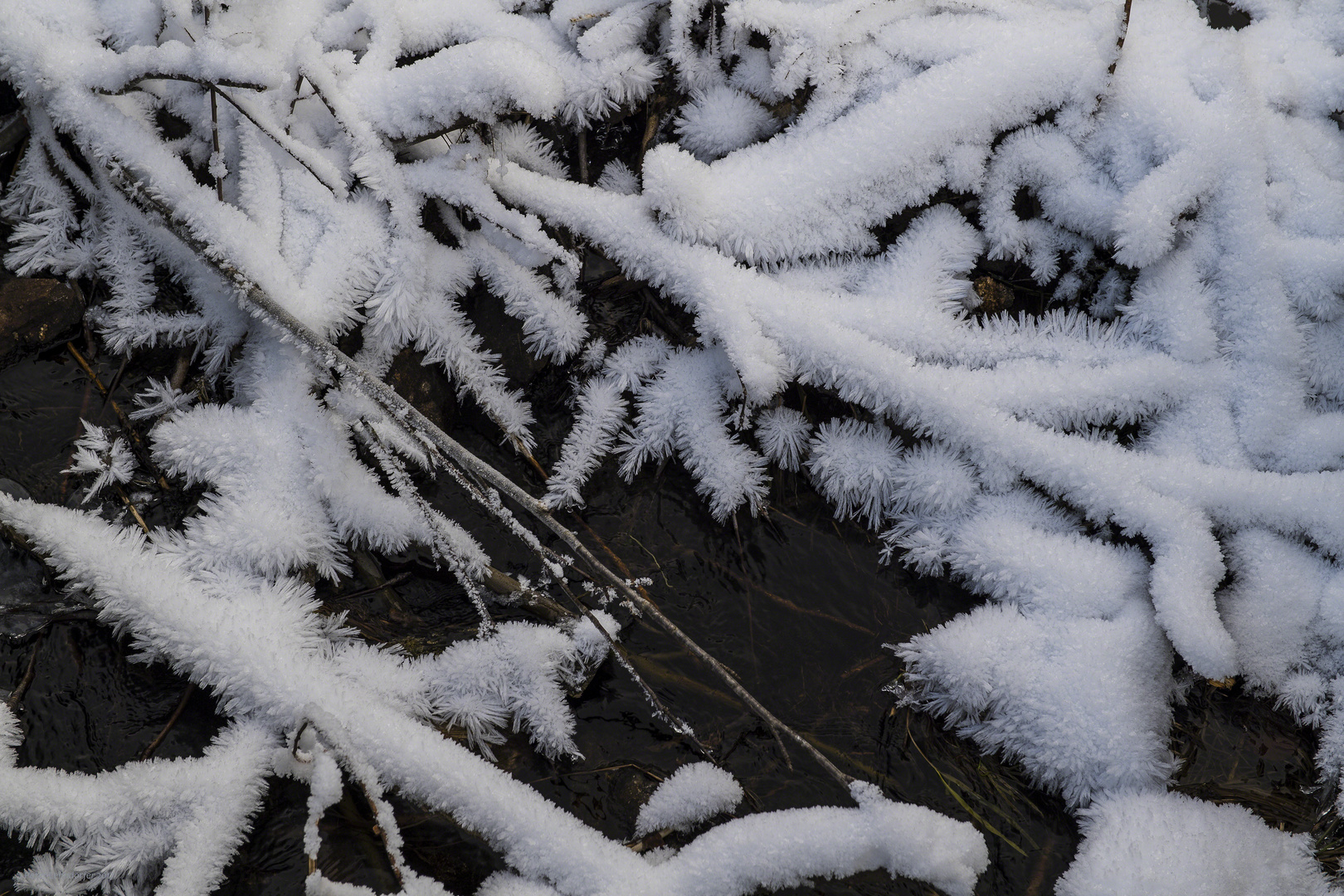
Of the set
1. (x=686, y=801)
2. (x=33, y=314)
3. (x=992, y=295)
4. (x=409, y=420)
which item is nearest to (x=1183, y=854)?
(x=686, y=801)

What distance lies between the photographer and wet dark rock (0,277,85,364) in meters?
1.70

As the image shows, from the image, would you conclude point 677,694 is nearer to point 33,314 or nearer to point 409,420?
point 409,420

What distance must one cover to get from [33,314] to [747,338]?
1.63 m

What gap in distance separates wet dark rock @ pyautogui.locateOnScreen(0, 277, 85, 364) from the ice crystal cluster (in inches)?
2.4

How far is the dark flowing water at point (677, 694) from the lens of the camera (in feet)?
5.14

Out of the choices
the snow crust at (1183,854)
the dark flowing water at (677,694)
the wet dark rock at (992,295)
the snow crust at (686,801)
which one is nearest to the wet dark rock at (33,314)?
the dark flowing water at (677,694)

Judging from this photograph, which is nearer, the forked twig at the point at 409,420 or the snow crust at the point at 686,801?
the forked twig at the point at 409,420

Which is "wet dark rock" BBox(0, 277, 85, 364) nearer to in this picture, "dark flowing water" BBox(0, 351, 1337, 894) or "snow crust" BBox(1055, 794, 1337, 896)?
"dark flowing water" BBox(0, 351, 1337, 894)

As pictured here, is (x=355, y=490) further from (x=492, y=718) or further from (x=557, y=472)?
(x=492, y=718)

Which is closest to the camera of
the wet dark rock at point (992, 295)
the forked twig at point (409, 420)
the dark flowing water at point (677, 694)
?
the forked twig at point (409, 420)

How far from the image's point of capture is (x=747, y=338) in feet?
5.58

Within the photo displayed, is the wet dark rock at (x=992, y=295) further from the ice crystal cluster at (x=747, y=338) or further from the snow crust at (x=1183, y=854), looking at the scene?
the snow crust at (x=1183, y=854)

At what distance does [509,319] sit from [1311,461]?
6.39ft

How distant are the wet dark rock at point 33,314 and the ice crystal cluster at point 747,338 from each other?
6 centimetres
